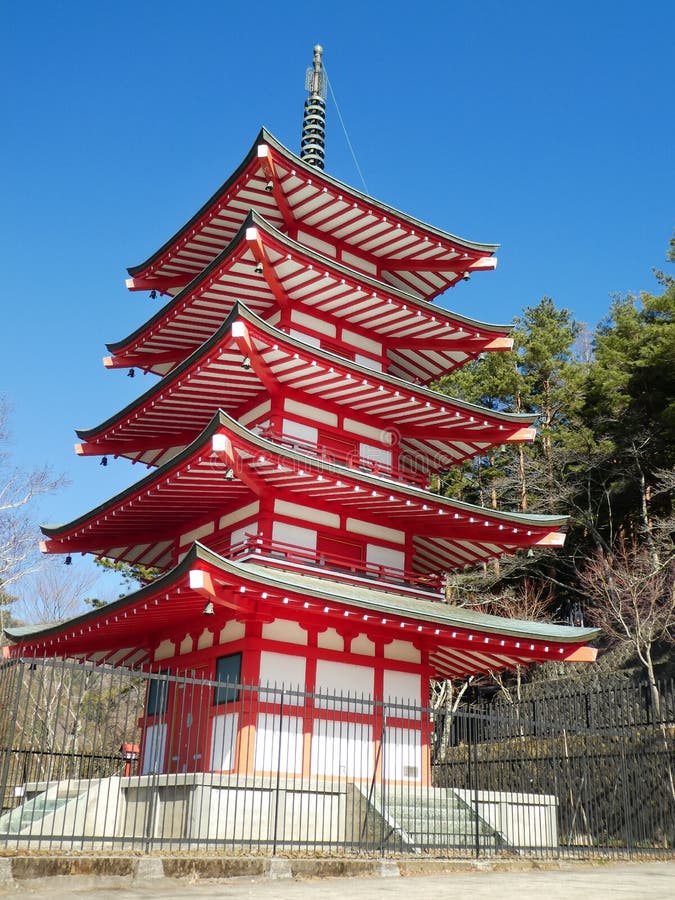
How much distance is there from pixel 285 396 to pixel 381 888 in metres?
11.3

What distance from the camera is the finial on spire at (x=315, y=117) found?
80.8ft

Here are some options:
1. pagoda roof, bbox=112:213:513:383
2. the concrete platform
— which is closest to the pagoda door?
the concrete platform

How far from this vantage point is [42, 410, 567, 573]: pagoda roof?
1623cm

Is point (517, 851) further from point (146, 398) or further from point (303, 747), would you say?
point (146, 398)

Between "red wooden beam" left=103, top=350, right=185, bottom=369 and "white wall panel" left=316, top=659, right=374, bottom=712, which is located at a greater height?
"red wooden beam" left=103, top=350, right=185, bottom=369

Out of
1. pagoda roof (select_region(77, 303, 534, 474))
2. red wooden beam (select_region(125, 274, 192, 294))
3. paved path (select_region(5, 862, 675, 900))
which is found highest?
red wooden beam (select_region(125, 274, 192, 294))

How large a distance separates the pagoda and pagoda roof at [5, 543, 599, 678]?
0.06 metres

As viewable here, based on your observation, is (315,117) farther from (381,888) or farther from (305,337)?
(381,888)

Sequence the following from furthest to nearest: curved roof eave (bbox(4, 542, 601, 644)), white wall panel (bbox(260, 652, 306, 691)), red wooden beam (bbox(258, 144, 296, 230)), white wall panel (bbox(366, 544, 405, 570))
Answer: white wall panel (bbox(366, 544, 405, 570)) < red wooden beam (bbox(258, 144, 296, 230)) < white wall panel (bbox(260, 652, 306, 691)) < curved roof eave (bbox(4, 542, 601, 644))

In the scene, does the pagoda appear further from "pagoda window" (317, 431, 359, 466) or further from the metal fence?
the metal fence

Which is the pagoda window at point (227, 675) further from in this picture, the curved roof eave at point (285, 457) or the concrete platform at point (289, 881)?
the concrete platform at point (289, 881)

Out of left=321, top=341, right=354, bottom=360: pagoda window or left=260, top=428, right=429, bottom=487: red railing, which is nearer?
left=260, top=428, right=429, bottom=487: red railing

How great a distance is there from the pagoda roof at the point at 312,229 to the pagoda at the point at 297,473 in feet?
0.18

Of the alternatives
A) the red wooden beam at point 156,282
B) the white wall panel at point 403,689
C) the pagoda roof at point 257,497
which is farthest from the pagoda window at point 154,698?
the red wooden beam at point 156,282
